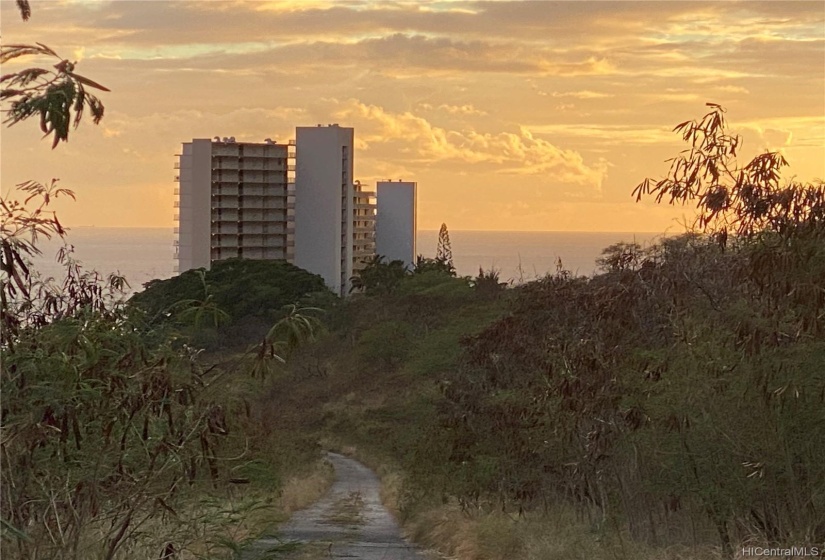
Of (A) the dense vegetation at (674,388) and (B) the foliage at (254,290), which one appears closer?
(A) the dense vegetation at (674,388)

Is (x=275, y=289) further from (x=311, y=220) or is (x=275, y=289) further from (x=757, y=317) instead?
(x=757, y=317)

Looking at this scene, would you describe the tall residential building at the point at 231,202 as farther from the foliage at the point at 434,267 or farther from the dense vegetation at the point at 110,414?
the dense vegetation at the point at 110,414

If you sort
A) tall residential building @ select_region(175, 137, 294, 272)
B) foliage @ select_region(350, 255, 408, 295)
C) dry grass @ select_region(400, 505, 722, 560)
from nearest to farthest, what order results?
dry grass @ select_region(400, 505, 722, 560), foliage @ select_region(350, 255, 408, 295), tall residential building @ select_region(175, 137, 294, 272)

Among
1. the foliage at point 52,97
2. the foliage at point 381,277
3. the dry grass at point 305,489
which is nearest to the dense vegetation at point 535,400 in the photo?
the foliage at point 52,97

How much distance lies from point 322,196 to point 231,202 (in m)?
8.03

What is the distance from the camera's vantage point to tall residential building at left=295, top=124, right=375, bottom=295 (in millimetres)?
111062

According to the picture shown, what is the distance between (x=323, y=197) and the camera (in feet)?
367

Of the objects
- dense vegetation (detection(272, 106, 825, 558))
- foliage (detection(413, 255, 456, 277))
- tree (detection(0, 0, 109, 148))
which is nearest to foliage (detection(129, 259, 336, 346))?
foliage (detection(413, 255, 456, 277))

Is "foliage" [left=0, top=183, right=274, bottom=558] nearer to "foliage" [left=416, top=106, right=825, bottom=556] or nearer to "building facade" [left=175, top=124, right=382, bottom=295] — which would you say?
"foliage" [left=416, top=106, right=825, bottom=556]

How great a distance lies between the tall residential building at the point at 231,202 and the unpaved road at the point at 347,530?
257ft

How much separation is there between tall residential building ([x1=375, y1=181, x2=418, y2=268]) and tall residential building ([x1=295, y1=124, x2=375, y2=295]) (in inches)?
636

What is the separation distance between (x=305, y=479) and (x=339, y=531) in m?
11.6

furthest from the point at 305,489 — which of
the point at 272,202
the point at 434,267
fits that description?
the point at 272,202

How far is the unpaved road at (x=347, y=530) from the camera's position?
16.9 metres
